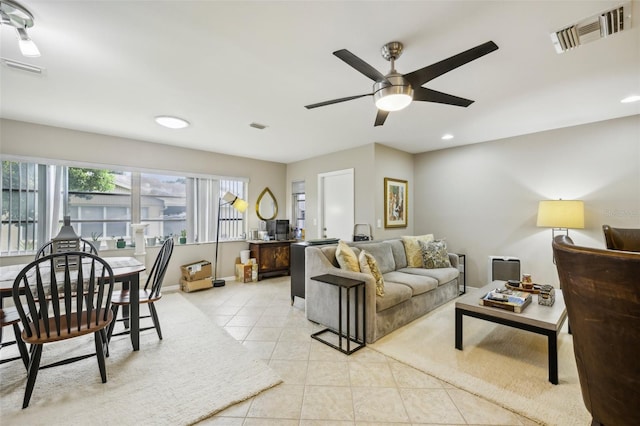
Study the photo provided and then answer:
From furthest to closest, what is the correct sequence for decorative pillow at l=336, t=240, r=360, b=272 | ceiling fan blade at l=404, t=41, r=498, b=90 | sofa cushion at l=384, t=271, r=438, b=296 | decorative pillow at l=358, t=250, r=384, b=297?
1. sofa cushion at l=384, t=271, r=438, b=296
2. decorative pillow at l=336, t=240, r=360, b=272
3. decorative pillow at l=358, t=250, r=384, b=297
4. ceiling fan blade at l=404, t=41, r=498, b=90

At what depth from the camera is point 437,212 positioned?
5.05 m

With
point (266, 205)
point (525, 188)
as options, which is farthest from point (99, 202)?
point (525, 188)

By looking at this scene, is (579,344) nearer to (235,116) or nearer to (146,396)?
(146,396)

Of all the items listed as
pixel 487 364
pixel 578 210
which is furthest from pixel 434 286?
pixel 578 210

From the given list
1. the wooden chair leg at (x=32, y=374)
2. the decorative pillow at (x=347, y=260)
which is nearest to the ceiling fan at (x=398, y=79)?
the decorative pillow at (x=347, y=260)

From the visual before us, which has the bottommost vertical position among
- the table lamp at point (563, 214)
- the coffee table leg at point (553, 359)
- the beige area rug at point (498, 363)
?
the beige area rug at point (498, 363)

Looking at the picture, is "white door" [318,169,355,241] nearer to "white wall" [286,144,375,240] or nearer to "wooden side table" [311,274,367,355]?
"white wall" [286,144,375,240]

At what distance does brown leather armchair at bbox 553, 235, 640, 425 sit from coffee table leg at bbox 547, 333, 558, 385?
141 centimetres

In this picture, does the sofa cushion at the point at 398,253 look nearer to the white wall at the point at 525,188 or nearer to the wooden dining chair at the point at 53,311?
the white wall at the point at 525,188

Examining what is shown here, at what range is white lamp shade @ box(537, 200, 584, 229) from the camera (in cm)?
335

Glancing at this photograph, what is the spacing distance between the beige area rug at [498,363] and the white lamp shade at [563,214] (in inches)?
51.7

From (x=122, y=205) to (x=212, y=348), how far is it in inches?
124

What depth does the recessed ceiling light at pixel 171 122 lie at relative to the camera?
3318 mm

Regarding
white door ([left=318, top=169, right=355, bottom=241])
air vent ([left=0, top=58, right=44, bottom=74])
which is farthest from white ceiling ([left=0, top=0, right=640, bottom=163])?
white door ([left=318, top=169, right=355, bottom=241])
